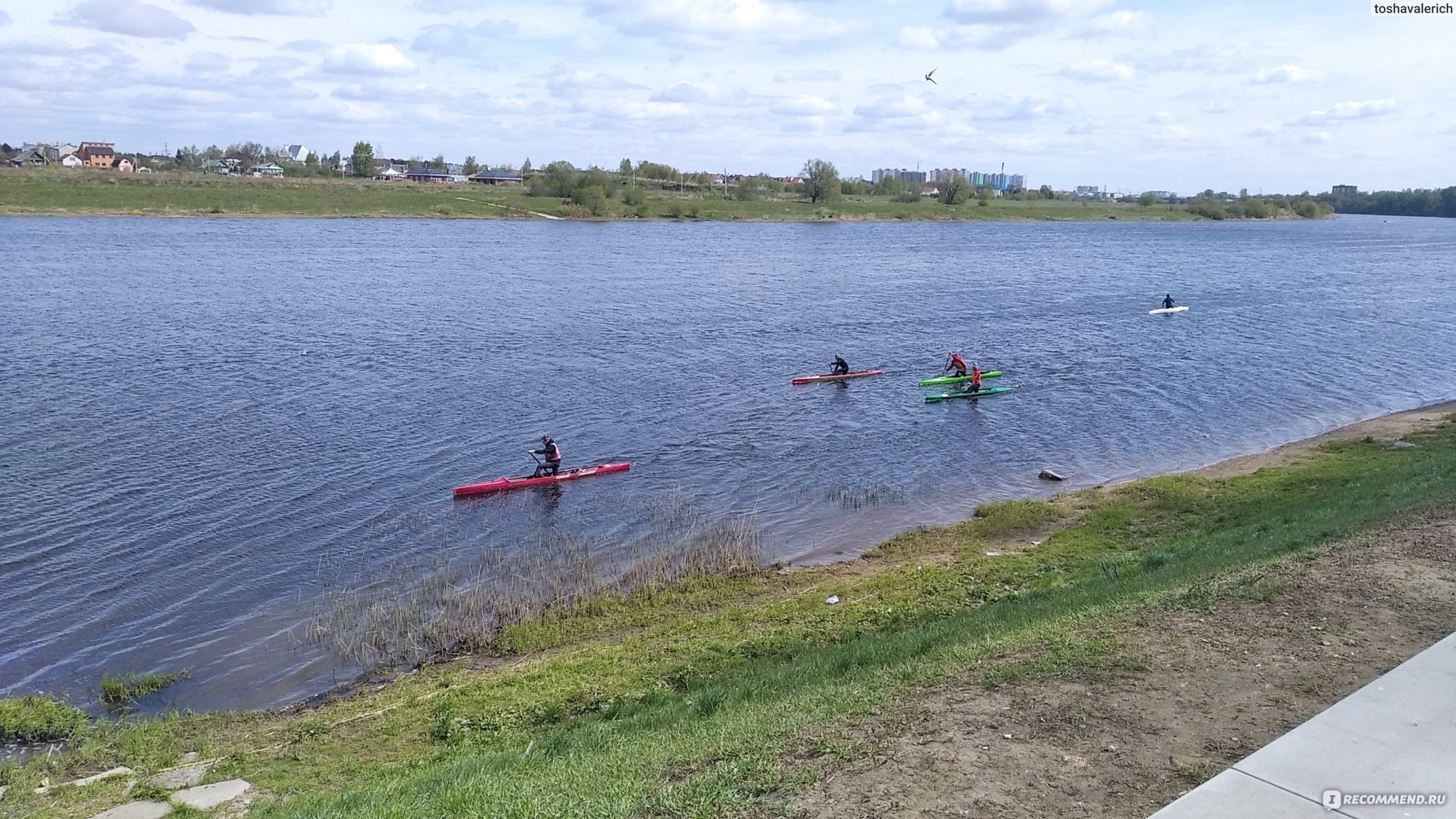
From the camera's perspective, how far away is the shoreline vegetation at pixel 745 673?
31.8 ft

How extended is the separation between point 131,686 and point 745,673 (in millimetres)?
10412

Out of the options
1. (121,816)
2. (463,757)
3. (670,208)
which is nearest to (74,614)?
(121,816)

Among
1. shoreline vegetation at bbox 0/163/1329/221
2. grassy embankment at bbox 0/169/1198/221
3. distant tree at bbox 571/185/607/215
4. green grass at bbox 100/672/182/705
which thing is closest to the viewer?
green grass at bbox 100/672/182/705

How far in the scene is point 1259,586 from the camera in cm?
1305

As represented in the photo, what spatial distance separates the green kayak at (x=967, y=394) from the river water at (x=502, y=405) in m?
0.49

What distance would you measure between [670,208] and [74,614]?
134257mm

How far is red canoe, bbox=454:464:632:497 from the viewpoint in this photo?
28.3 m

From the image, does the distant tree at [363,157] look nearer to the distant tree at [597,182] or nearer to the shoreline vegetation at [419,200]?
the shoreline vegetation at [419,200]

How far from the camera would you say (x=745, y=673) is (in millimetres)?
14789

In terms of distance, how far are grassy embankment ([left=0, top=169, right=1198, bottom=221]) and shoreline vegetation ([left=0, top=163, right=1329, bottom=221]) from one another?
175mm

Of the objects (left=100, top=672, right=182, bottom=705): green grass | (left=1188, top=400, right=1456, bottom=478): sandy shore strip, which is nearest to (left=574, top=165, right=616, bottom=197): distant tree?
(left=1188, top=400, right=1456, bottom=478): sandy shore strip

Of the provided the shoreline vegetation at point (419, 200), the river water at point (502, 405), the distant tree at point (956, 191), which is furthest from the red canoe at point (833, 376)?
the distant tree at point (956, 191)

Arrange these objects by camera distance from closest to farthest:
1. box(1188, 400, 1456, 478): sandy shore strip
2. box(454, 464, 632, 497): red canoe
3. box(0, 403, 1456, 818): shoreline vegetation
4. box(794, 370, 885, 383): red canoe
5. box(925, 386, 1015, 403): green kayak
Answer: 1. box(0, 403, 1456, 818): shoreline vegetation
2. box(454, 464, 632, 497): red canoe
3. box(1188, 400, 1456, 478): sandy shore strip
4. box(925, 386, 1015, 403): green kayak
5. box(794, 370, 885, 383): red canoe

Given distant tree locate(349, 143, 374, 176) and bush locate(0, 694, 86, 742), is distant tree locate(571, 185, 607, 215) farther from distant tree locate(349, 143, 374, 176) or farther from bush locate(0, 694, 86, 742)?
bush locate(0, 694, 86, 742)
